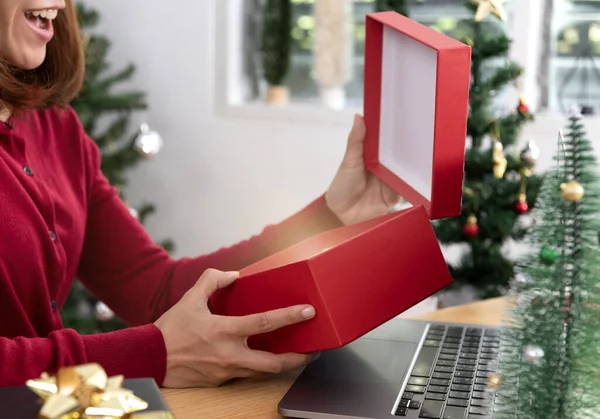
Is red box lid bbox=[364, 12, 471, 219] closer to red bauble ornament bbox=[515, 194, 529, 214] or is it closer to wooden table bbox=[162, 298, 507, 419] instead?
wooden table bbox=[162, 298, 507, 419]

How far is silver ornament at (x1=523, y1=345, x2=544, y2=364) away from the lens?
25.9 inches

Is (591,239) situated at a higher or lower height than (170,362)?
higher

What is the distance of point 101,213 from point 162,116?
1854 mm

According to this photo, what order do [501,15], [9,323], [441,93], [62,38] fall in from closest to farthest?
[441,93] < [9,323] < [501,15] < [62,38]

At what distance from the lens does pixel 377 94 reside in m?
1.18

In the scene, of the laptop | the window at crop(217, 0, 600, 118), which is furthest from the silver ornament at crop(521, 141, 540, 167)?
the laptop

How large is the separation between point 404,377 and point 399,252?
134 millimetres

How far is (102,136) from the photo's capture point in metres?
2.84

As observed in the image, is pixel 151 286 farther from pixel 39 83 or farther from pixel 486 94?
pixel 486 94

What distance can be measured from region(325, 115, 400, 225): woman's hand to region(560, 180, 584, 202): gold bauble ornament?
1.90 feet

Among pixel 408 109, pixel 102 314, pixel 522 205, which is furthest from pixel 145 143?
pixel 408 109

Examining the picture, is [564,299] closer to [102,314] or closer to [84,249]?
[84,249]

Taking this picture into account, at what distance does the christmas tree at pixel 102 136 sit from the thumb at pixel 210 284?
5.49 ft

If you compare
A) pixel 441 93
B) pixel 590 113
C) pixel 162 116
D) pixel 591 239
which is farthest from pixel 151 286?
pixel 162 116
